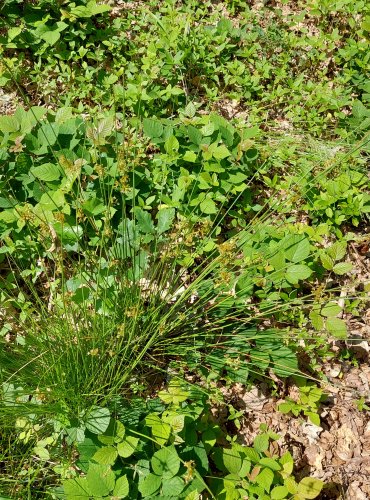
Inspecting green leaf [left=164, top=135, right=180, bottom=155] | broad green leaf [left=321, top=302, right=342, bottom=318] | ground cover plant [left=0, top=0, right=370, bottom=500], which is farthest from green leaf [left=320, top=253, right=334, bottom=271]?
green leaf [left=164, top=135, right=180, bottom=155]

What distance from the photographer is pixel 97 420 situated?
181 cm

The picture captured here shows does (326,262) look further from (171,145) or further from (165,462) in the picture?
(165,462)

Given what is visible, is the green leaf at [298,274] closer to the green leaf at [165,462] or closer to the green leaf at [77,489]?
the green leaf at [165,462]

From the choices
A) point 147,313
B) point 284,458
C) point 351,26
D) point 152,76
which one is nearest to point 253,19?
point 351,26

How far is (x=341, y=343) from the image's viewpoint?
258 cm

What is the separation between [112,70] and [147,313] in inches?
69.7

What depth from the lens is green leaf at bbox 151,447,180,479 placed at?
5.66 ft

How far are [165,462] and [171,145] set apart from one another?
155cm

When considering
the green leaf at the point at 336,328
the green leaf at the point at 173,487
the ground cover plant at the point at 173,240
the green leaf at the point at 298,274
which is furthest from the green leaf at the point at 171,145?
the green leaf at the point at 173,487

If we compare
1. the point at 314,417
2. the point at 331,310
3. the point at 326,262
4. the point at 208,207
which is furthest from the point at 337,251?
the point at 314,417

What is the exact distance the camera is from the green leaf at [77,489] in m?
1.61

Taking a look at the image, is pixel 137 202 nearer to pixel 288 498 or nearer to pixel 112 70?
pixel 112 70

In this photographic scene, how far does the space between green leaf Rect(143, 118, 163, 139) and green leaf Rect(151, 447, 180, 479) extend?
160cm

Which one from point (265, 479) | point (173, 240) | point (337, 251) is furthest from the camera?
point (337, 251)
